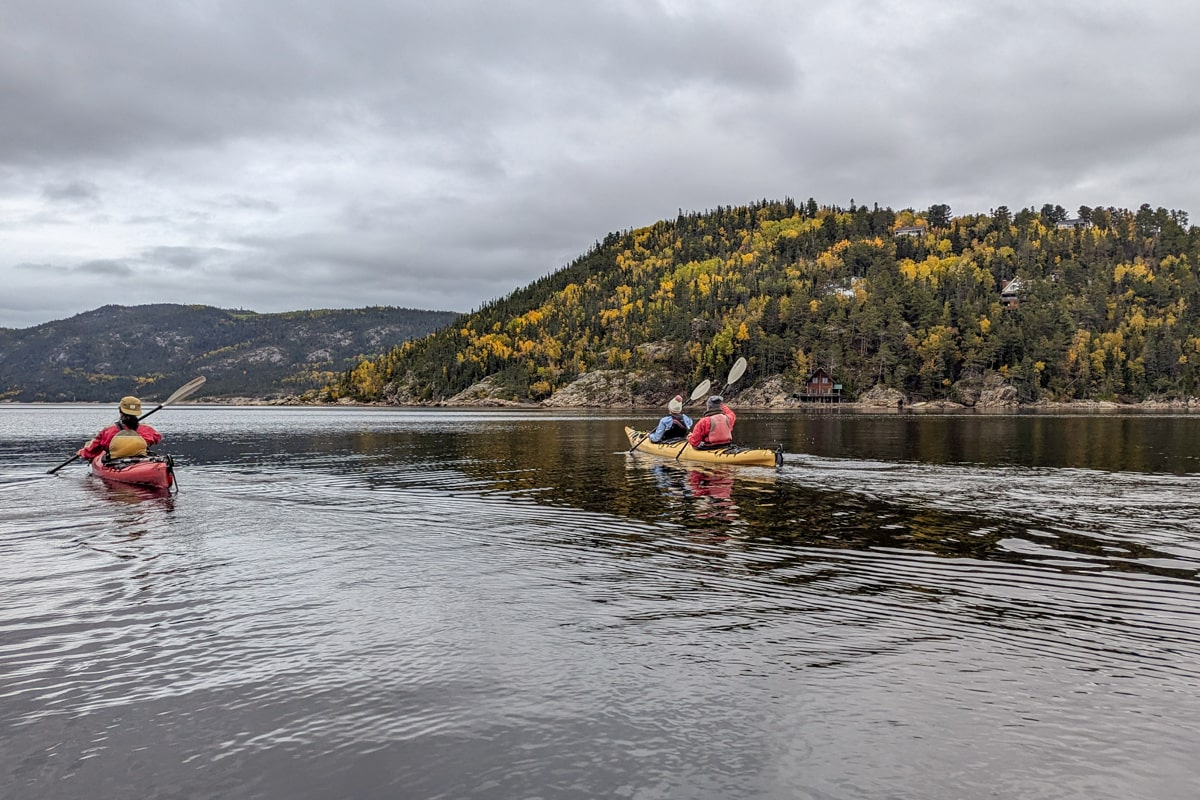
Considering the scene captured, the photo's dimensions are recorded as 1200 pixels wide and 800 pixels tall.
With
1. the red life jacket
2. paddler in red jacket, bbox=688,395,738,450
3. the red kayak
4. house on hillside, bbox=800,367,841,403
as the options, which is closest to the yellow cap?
the red kayak

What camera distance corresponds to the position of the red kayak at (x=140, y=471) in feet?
88.9

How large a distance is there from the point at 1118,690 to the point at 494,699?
715 cm

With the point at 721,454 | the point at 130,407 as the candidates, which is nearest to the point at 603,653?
the point at 130,407

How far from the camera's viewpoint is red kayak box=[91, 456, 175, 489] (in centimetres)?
2711

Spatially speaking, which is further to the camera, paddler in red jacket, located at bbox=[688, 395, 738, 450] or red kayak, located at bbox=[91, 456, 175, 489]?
paddler in red jacket, located at bbox=[688, 395, 738, 450]

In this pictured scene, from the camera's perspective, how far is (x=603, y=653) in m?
9.74

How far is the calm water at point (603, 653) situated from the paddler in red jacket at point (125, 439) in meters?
5.83

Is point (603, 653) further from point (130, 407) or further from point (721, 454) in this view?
point (721, 454)

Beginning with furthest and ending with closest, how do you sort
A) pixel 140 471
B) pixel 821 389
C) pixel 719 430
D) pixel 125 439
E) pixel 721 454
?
pixel 821 389 → pixel 719 430 → pixel 721 454 → pixel 125 439 → pixel 140 471

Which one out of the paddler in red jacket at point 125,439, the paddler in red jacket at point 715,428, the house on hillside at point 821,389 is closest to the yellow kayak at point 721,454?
the paddler in red jacket at point 715,428

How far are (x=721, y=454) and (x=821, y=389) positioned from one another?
156 meters

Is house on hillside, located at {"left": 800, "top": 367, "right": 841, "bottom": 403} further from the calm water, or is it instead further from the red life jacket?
the calm water

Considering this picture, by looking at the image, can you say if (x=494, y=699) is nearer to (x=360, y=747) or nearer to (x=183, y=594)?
(x=360, y=747)

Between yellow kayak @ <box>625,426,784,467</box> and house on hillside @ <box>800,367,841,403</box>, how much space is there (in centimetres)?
15007
